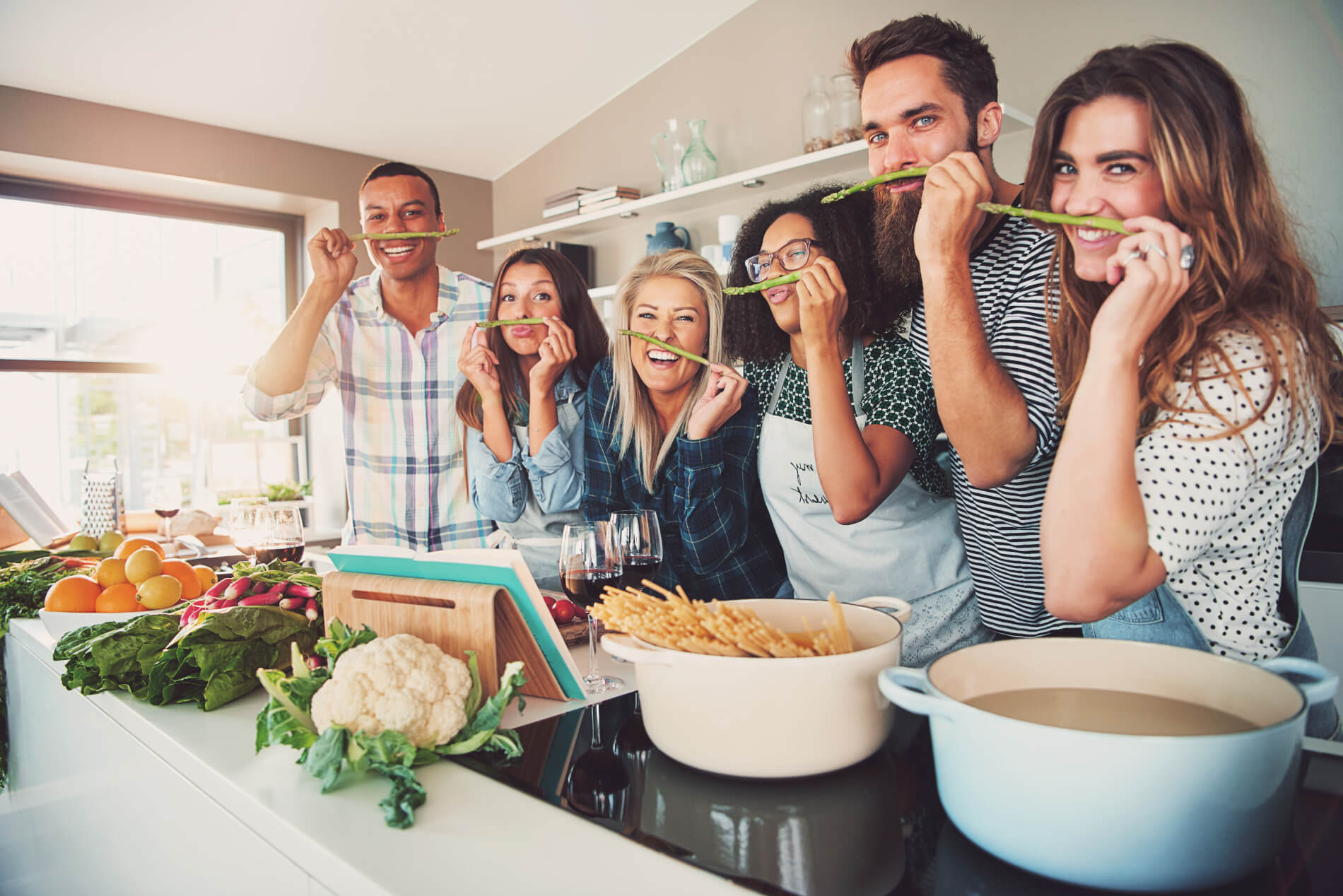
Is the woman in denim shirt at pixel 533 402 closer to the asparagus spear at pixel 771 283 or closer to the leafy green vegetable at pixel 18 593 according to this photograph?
the asparagus spear at pixel 771 283

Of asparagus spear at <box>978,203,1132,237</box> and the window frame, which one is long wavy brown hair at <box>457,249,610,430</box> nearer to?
asparagus spear at <box>978,203,1132,237</box>

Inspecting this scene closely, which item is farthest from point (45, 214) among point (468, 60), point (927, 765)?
point (927, 765)

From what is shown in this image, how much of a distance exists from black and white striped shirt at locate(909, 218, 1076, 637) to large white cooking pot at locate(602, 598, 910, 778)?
525 millimetres

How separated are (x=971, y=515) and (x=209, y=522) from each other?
320cm

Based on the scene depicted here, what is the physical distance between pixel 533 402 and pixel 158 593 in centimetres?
84

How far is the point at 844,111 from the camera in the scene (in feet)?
10.3

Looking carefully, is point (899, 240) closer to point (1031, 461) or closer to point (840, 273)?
point (840, 273)

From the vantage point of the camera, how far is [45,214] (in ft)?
13.5

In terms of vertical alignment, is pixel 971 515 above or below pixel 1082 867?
above

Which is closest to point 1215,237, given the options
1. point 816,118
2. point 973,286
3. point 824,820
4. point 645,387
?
point 973,286

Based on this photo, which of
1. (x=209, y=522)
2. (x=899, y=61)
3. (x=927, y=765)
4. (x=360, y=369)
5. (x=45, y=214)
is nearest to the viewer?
(x=927, y=765)

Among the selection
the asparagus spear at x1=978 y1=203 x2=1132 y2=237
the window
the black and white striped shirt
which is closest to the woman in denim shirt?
the black and white striped shirt

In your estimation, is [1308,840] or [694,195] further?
[694,195]

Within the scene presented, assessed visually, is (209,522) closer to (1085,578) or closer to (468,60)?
(468,60)
